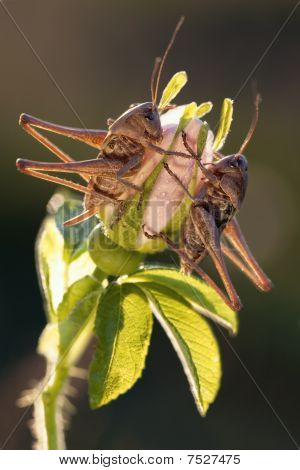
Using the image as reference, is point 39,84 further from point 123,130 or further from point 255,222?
point 123,130

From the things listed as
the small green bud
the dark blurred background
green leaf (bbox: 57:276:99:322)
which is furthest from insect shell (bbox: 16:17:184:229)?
the dark blurred background

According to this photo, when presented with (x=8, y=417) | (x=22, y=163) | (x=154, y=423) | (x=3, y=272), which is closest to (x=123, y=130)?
(x=22, y=163)

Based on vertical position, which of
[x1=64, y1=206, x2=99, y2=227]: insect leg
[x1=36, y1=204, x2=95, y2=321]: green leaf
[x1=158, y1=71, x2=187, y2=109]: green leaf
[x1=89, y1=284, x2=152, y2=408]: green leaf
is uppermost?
[x1=158, y1=71, x2=187, y2=109]: green leaf

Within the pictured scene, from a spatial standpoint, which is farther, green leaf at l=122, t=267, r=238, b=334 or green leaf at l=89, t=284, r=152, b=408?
green leaf at l=122, t=267, r=238, b=334

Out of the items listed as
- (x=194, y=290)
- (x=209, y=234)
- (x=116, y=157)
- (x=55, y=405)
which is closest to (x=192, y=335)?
(x=194, y=290)

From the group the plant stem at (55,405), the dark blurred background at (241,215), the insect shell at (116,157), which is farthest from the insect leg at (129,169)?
the dark blurred background at (241,215)

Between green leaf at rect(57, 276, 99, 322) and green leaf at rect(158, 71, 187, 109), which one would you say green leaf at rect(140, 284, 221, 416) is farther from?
green leaf at rect(158, 71, 187, 109)

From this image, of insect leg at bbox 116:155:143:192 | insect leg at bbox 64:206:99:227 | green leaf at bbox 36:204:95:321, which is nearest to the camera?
insect leg at bbox 116:155:143:192
